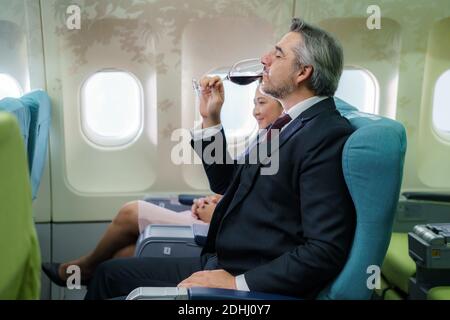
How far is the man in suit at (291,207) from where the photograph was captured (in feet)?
4.20

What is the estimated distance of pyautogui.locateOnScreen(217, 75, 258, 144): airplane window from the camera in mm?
2719

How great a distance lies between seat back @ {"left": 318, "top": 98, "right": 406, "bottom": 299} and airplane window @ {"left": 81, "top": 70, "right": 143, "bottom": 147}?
1.59 meters

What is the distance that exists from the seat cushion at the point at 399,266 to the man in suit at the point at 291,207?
0.83 m

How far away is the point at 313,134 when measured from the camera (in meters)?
1.35

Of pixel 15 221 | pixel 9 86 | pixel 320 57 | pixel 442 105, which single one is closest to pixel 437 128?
pixel 442 105

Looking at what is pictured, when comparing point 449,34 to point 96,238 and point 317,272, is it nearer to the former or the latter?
point 317,272

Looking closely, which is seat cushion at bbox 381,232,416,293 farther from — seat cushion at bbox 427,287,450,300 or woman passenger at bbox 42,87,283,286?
woman passenger at bbox 42,87,283,286

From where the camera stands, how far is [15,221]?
0.77 m

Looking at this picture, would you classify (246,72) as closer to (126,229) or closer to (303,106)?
(303,106)

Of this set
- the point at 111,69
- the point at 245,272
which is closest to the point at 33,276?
the point at 245,272
